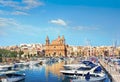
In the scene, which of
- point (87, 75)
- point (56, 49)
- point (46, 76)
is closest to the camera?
point (87, 75)

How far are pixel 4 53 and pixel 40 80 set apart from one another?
64636 mm

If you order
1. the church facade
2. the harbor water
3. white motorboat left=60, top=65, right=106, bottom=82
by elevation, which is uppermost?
the church facade

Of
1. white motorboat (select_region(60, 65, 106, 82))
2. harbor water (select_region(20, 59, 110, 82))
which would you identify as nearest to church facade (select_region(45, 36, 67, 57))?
harbor water (select_region(20, 59, 110, 82))

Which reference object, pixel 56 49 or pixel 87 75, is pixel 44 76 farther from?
pixel 56 49

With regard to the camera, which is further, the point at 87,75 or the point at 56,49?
the point at 56,49

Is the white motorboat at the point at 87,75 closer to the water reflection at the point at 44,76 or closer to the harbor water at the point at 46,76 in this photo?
the harbor water at the point at 46,76

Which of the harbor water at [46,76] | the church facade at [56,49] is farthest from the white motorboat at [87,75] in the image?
the church facade at [56,49]

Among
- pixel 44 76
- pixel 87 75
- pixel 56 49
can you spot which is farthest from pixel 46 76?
pixel 56 49

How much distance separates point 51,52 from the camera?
522 ft

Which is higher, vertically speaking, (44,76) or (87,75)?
(87,75)

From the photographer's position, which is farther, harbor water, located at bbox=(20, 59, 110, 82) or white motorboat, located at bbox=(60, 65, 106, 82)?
harbor water, located at bbox=(20, 59, 110, 82)

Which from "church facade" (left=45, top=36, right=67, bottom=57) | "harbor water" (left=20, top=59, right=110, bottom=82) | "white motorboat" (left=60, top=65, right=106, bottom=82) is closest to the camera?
Result: "white motorboat" (left=60, top=65, right=106, bottom=82)

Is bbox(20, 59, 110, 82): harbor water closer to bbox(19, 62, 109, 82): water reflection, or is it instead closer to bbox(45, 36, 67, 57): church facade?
bbox(19, 62, 109, 82): water reflection

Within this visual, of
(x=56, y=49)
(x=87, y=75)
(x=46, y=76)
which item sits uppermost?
(x=56, y=49)
